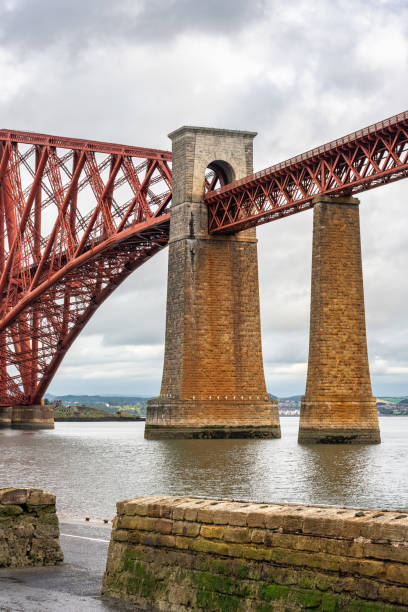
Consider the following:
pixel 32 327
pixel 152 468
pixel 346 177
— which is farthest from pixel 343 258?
pixel 32 327

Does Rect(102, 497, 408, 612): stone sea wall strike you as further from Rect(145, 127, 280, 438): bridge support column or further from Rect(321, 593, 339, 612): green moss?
Rect(145, 127, 280, 438): bridge support column

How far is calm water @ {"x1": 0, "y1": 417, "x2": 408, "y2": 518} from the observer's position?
78.1 ft

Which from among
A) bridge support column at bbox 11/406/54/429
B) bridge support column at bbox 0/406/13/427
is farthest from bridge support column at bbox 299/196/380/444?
bridge support column at bbox 0/406/13/427

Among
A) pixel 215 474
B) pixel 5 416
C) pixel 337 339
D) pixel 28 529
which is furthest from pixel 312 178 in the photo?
pixel 5 416

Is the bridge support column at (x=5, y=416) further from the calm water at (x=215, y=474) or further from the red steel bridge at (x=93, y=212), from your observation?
the calm water at (x=215, y=474)

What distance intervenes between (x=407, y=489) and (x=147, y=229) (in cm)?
3595

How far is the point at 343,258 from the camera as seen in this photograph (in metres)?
44.9

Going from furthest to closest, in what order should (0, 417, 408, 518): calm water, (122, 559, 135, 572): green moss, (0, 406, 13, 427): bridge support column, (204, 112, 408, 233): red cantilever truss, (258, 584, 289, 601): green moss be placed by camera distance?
(0, 406, 13, 427): bridge support column, (204, 112, 408, 233): red cantilever truss, (0, 417, 408, 518): calm water, (122, 559, 135, 572): green moss, (258, 584, 289, 601): green moss

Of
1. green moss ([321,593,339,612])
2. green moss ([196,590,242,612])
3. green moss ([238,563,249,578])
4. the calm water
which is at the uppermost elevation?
the calm water

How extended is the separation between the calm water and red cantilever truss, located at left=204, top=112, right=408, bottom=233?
38.1 feet

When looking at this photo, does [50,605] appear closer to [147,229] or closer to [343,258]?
[343,258]

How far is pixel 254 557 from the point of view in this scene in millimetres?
8344

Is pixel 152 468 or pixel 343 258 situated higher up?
pixel 343 258

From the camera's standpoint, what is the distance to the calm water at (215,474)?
23812 millimetres
